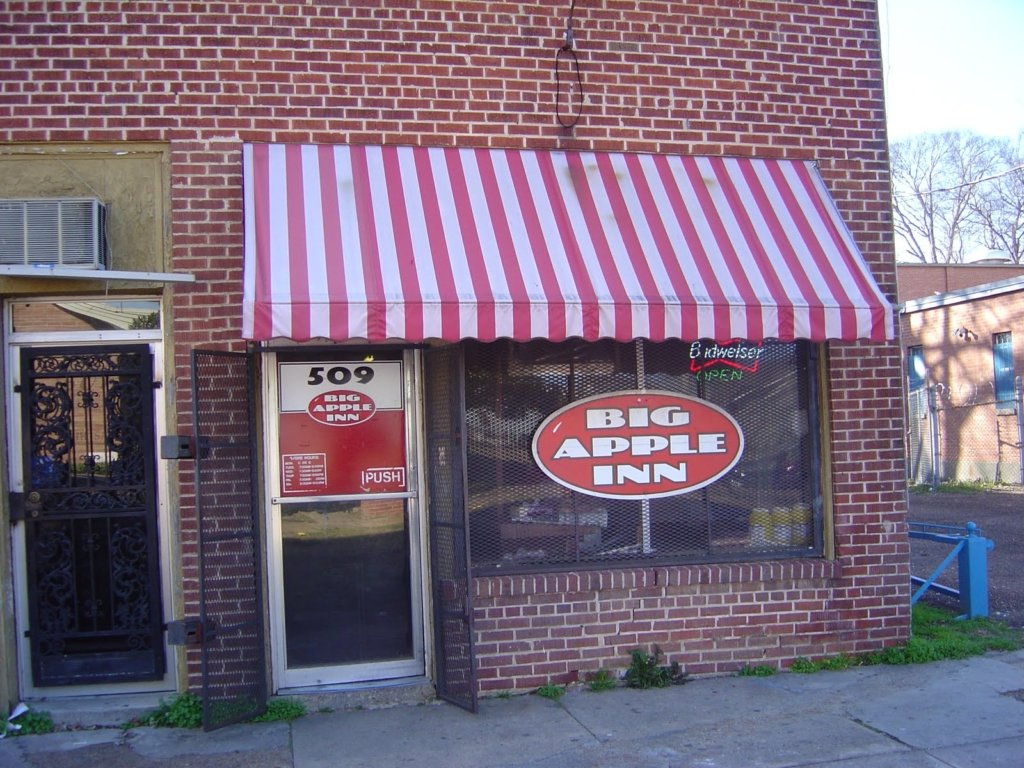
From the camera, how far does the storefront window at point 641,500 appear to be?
6.54 meters

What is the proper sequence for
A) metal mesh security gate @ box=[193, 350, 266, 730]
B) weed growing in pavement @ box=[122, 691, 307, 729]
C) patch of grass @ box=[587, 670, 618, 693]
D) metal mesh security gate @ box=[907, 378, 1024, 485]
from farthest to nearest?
metal mesh security gate @ box=[907, 378, 1024, 485]
patch of grass @ box=[587, 670, 618, 693]
weed growing in pavement @ box=[122, 691, 307, 729]
metal mesh security gate @ box=[193, 350, 266, 730]

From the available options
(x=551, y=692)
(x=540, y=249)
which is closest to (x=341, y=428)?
(x=540, y=249)

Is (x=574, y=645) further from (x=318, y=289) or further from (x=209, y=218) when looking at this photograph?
(x=209, y=218)

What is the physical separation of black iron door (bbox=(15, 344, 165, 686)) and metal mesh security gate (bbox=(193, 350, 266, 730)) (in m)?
0.57

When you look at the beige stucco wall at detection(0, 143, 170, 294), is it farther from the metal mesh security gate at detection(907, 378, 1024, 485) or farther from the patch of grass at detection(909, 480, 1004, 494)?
the metal mesh security gate at detection(907, 378, 1024, 485)

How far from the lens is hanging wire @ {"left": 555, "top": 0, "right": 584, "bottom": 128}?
6742mm

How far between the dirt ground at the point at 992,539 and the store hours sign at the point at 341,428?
17.5 feet

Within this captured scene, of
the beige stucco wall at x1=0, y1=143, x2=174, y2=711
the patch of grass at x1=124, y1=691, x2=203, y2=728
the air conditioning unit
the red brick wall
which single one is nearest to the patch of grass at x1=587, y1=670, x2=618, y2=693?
the patch of grass at x1=124, y1=691, x2=203, y2=728

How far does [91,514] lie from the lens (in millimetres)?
6188

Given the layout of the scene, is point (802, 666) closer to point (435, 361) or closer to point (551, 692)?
point (551, 692)

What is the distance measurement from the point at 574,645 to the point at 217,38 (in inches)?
184

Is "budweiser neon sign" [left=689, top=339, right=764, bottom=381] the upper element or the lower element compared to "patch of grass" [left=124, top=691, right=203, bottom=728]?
upper

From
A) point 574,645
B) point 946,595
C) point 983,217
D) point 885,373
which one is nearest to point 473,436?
point 574,645

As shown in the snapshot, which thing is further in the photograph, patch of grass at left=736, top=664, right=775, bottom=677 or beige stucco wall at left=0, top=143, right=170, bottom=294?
patch of grass at left=736, top=664, right=775, bottom=677
